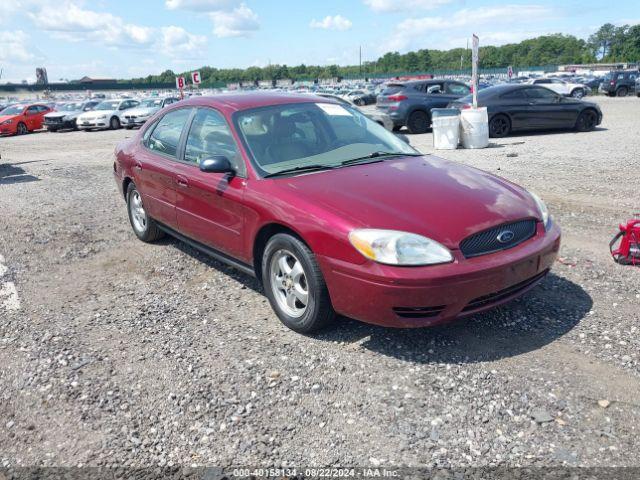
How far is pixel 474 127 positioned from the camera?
12859 mm

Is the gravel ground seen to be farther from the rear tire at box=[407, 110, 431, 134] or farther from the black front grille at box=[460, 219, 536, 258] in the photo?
the rear tire at box=[407, 110, 431, 134]

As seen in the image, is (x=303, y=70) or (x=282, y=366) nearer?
(x=282, y=366)

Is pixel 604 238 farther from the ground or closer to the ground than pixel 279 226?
closer to the ground

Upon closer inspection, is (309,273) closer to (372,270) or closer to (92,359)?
(372,270)

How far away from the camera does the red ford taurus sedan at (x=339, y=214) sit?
10.9 feet

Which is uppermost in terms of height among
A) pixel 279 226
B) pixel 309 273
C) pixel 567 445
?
pixel 279 226

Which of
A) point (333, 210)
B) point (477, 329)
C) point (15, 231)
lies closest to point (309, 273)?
point (333, 210)

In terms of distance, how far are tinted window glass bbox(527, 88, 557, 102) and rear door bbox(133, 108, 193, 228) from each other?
A: 12.4 metres

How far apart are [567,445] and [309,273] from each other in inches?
69.8

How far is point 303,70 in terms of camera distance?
543 ft

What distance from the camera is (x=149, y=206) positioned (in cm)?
582

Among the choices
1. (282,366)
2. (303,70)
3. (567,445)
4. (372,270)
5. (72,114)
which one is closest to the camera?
(567,445)

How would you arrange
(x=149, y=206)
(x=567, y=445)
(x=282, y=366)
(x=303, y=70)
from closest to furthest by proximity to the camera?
(x=567, y=445)
(x=282, y=366)
(x=149, y=206)
(x=303, y=70)

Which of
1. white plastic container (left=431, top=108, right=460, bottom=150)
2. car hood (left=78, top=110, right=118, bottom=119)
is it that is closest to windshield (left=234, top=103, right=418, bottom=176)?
white plastic container (left=431, top=108, right=460, bottom=150)
